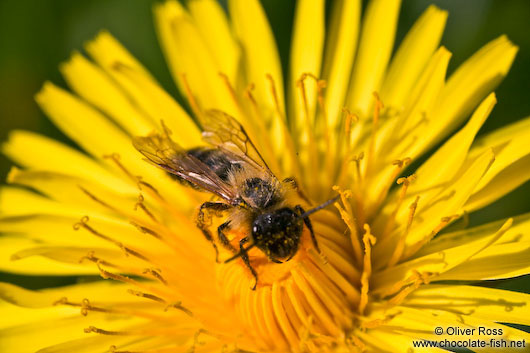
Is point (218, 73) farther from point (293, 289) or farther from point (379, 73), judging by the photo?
point (293, 289)

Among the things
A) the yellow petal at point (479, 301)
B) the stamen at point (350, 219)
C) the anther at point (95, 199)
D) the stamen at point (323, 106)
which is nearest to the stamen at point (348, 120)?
the stamen at point (323, 106)

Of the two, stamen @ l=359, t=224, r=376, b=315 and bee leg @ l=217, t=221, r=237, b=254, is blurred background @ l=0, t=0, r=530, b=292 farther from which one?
stamen @ l=359, t=224, r=376, b=315

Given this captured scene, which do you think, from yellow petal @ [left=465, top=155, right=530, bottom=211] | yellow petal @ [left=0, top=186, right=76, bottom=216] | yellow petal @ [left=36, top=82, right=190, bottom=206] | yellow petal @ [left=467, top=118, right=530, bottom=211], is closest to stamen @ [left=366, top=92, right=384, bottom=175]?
yellow petal @ [left=467, top=118, right=530, bottom=211]

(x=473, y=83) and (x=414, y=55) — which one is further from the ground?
(x=414, y=55)

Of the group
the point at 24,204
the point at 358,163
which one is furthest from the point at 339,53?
the point at 24,204

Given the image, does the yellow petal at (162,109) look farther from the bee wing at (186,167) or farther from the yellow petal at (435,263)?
the yellow petal at (435,263)

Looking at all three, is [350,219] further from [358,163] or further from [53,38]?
[53,38]
